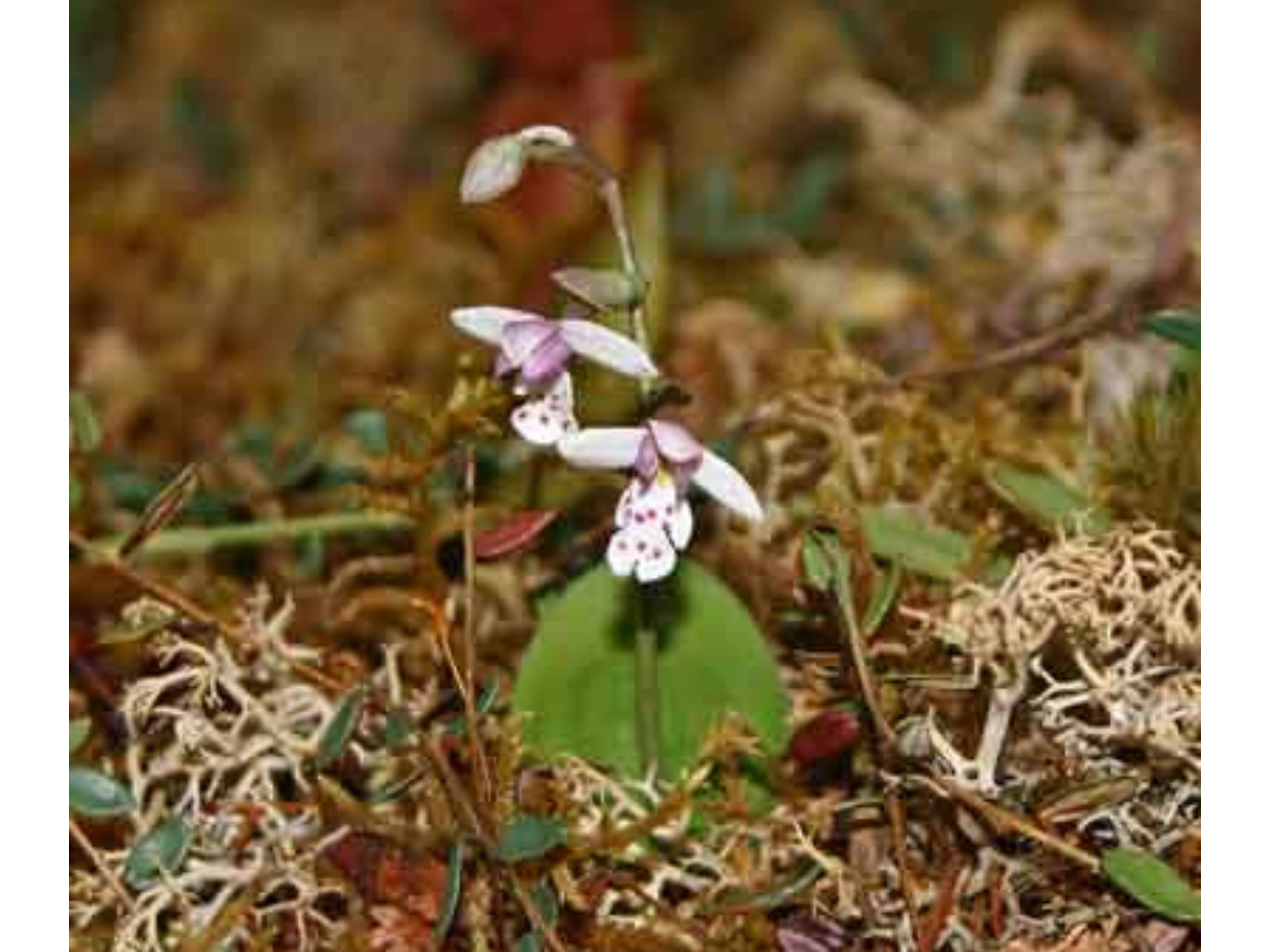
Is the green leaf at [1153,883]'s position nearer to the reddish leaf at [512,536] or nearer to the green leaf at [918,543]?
the green leaf at [918,543]

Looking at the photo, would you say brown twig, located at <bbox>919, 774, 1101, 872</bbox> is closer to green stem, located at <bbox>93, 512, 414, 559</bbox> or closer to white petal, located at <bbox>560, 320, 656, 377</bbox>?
white petal, located at <bbox>560, 320, 656, 377</bbox>

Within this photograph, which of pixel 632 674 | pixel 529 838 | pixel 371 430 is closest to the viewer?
pixel 529 838

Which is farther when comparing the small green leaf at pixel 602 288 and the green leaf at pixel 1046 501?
the green leaf at pixel 1046 501

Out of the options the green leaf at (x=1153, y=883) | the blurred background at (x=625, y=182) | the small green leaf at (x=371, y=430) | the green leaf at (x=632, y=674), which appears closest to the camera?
the green leaf at (x=1153, y=883)

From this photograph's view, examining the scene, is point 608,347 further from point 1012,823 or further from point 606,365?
point 1012,823

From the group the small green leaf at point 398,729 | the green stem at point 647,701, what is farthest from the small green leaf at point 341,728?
the green stem at point 647,701

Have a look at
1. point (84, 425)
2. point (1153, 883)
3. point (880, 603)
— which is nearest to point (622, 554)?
point (880, 603)

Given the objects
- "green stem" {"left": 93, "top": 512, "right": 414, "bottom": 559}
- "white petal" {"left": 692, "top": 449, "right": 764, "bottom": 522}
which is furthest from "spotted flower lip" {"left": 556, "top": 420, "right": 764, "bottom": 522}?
"green stem" {"left": 93, "top": 512, "right": 414, "bottom": 559}
